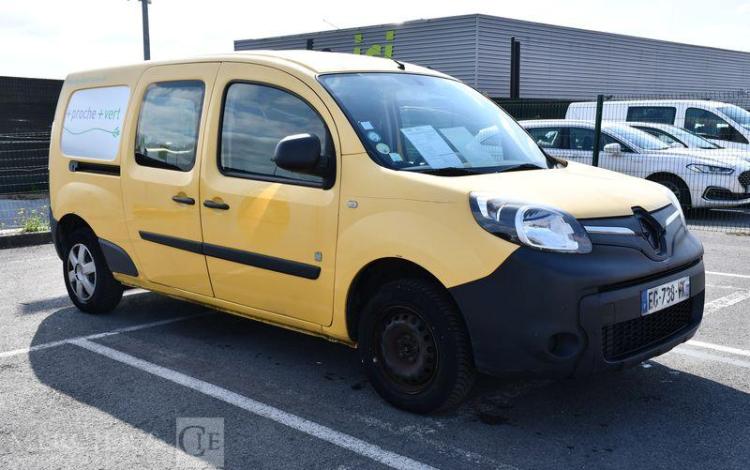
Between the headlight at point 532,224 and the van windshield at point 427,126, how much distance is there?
1.52 ft

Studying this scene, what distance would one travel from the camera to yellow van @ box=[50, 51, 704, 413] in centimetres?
335

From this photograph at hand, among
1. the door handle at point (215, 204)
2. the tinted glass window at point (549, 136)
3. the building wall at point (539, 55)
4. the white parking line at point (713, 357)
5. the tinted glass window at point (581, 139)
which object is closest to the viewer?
the door handle at point (215, 204)

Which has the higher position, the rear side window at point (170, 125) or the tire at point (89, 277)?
the rear side window at point (170, 125)

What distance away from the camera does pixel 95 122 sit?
5445 mm

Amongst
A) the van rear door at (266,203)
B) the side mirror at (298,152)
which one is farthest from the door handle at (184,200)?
the side mirror at (298,152)

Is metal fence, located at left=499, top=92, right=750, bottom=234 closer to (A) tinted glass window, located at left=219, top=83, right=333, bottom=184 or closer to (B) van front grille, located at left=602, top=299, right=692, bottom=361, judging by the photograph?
(B) van front grille, located at left=602, top=299, right=692, bottom=361

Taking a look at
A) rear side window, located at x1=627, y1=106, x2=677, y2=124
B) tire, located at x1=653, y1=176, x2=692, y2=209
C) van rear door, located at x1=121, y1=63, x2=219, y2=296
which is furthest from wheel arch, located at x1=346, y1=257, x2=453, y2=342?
rear side window, located at x1=627, y1=106, x2=677, y2=124

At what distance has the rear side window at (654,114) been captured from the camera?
45.2ft

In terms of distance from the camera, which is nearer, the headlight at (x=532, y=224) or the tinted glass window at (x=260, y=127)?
the headlight at (x=532, y=224)

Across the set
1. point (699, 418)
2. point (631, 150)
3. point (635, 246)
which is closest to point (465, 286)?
point (635, 246)

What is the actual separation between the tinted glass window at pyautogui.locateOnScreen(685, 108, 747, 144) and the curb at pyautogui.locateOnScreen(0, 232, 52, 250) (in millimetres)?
10615

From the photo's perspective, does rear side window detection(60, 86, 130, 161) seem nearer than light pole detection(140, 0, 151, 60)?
Yes

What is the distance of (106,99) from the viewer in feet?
17.7

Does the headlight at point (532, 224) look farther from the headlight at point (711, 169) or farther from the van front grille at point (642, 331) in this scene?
the headlight at point (711, 169)
